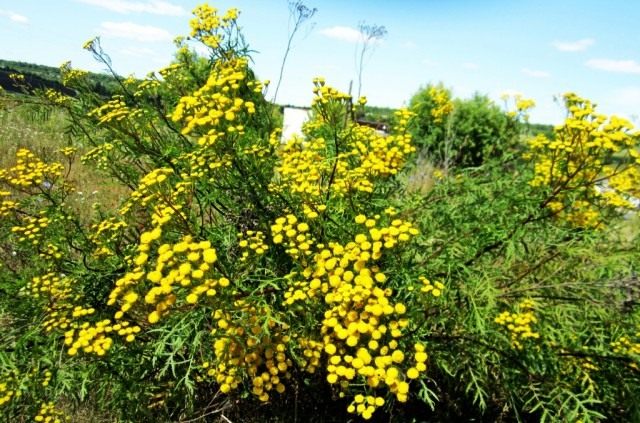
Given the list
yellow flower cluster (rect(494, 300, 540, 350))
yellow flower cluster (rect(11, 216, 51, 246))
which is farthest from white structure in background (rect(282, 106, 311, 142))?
yellow flower cluster (rect(494, 300, 540, 350))

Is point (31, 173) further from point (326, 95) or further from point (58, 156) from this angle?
point (58, 156)

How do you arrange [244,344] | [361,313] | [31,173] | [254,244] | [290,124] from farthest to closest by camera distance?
[290,124] < [31,173] < [254,244] < [244,344] < [361,313]

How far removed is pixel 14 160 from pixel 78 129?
5044 mm

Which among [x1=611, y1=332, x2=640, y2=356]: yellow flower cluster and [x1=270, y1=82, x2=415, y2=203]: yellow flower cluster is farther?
[x1=611, y1=332, x2=640, y2=356]: yellow flower cluster

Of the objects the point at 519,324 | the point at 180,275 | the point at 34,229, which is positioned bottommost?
the point at 519,324

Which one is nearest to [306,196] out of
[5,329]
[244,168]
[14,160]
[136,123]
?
[244,168]

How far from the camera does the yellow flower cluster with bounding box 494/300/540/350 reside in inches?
104

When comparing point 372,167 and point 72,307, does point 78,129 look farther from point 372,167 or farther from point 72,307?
point 372,167

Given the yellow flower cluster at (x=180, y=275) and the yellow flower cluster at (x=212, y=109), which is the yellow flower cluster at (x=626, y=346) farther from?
the yellow flower cluster at (x=212, y=109)

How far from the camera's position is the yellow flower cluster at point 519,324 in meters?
2.63

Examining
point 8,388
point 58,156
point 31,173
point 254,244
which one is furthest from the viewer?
point 58,156

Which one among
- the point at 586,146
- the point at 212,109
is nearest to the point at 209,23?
the point at 212,109

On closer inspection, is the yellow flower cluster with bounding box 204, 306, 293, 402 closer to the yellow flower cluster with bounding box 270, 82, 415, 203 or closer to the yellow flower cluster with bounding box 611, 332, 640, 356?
the yellow flower cluster with bounding box 270, 82, 415, 203

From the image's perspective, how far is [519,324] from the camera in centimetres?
275
